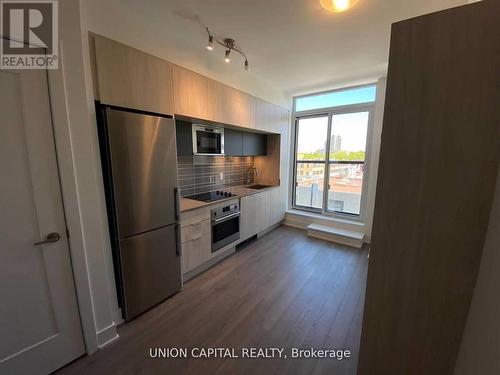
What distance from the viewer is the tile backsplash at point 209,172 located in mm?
2953

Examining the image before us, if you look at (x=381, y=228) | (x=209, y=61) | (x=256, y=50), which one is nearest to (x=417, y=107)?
(x=381, y=228)

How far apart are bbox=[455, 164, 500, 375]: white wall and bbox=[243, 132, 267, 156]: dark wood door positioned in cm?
313

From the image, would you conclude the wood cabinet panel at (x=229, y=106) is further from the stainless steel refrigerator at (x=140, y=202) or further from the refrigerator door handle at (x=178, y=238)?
the refrigerator door handle at (x=178, y=238)

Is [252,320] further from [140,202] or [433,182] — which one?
[433,182]

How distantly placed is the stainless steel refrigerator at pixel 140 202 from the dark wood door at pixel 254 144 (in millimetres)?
1819

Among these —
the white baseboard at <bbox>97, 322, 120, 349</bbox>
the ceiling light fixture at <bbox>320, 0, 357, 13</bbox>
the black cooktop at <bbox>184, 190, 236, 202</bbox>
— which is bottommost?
the white baseboard at <bbox>97, 322, 120, 349</bbox>

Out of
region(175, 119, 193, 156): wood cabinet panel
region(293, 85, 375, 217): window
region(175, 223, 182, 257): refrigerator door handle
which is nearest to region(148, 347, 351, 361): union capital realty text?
region(175, 223, 182, 257): refrigerator door handle

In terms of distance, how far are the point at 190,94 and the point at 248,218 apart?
203cm

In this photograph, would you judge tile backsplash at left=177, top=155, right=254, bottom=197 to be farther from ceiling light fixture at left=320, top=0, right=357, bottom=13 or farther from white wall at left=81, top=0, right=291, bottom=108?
ceiling light fixture at left=320, top=0, right=357, bottom=13

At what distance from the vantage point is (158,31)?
1973 mm

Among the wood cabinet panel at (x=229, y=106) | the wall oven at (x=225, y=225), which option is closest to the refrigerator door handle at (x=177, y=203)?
the wall oven at (x=225, y=225)

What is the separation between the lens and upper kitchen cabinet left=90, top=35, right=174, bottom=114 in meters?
1.57

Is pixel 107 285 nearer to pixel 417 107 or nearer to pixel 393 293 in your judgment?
pixel 393 293

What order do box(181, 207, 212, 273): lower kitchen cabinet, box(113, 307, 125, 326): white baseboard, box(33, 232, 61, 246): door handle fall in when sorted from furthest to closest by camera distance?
box(181, 207, 212, 273): lower kitchen cabinet → box(113, 307, 125, 326): white baseboard → box(33, 232, 61, 246): door handle
